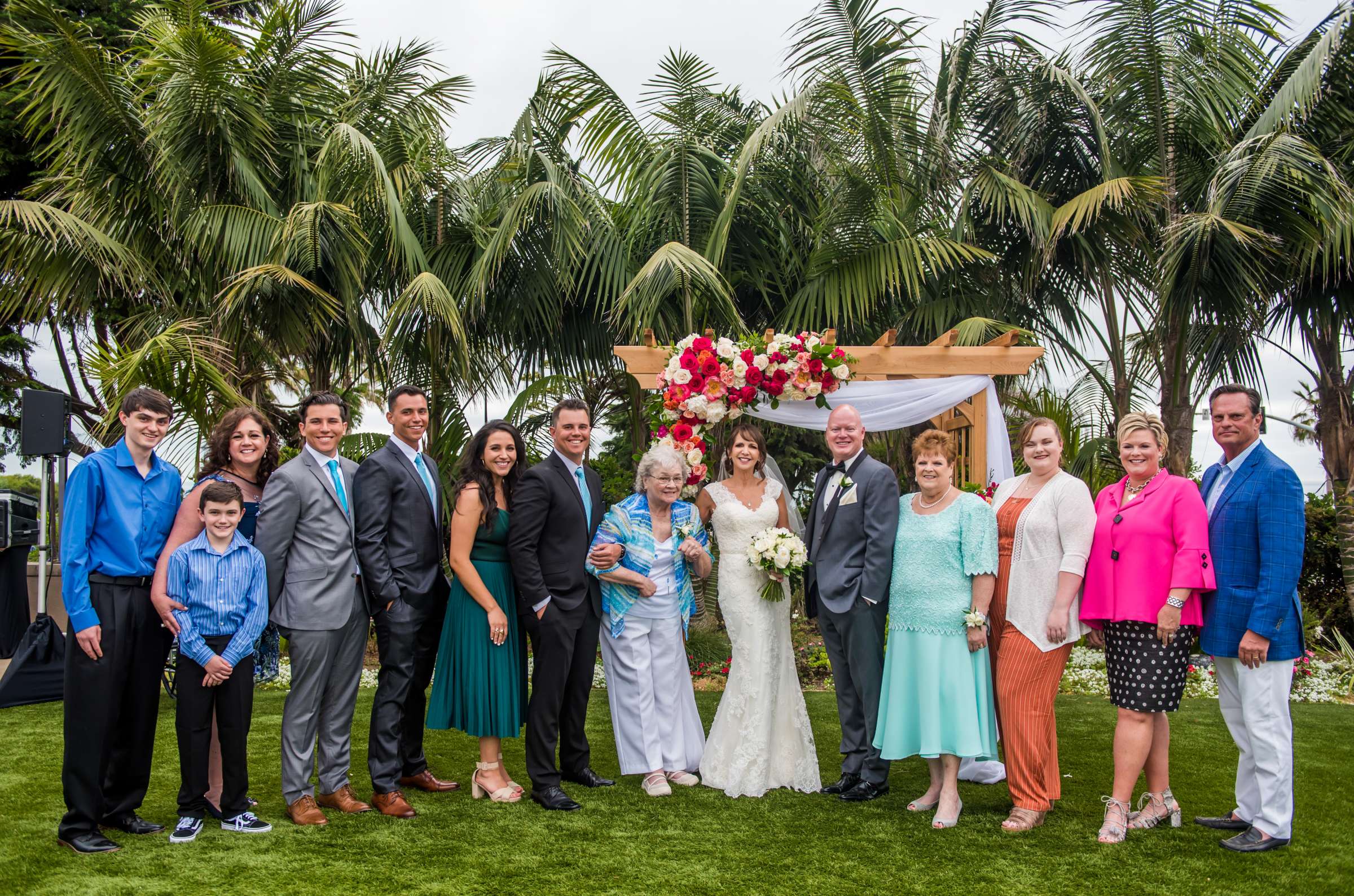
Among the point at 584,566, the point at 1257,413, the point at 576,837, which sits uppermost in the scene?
the point at 1257,413

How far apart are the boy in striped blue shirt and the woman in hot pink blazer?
358 cm

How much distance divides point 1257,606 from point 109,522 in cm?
462

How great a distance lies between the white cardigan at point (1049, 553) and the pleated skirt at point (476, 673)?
7.70 feet

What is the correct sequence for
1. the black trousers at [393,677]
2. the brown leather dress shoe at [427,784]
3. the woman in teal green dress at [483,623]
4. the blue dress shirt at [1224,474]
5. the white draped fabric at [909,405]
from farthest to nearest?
the white draped fabric at [909,405] < the brown leather dress shoe at [427,784] < the woman in teal green dress at [483,623] < the black trousers at [393,677] < the blue dress shirt at [1224,474]

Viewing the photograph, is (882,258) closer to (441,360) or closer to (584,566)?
(441,360)

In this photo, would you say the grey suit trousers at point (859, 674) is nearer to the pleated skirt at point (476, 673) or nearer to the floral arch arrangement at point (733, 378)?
the floral arch arrangement at point (733, 378)

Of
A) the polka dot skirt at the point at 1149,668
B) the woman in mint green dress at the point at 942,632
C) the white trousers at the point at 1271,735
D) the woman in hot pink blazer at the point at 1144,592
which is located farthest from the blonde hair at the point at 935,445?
the white trousers at the point at 1271,735

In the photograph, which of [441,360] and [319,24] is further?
[319,24]

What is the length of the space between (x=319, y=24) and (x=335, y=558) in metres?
8.37

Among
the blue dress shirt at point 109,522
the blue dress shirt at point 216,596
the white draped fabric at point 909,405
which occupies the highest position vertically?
the white draped fabric at point 909,405

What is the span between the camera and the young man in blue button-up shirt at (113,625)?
384 centimetres

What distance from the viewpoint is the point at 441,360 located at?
30.0 ft

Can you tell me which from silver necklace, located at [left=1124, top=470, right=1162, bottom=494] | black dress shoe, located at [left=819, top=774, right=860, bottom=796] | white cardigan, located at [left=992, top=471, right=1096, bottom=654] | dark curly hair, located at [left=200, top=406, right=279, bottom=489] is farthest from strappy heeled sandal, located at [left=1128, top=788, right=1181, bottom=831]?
dark curly hair, located at [left=200, top=406, right=279, bottom=489]

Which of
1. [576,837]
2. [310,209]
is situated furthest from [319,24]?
[576,837]
